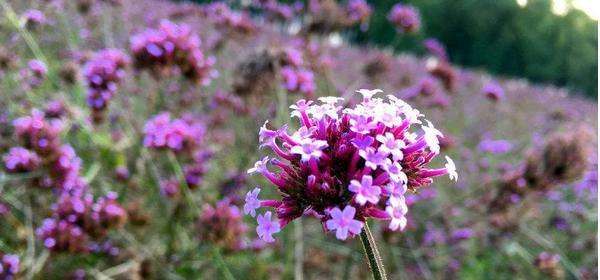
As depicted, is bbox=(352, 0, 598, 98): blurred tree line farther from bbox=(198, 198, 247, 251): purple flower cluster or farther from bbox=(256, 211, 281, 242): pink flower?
bbox=(256, 211, 281, 242): pink flower

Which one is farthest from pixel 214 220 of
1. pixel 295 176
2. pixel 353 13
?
pixel 353 13

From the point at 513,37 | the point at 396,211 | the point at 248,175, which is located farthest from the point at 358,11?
the point at 513,37

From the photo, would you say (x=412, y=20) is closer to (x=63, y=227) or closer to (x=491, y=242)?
(x=491, y=242)

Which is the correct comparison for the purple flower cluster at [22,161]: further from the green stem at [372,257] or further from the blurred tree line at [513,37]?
the blurred tree line at [513,37]

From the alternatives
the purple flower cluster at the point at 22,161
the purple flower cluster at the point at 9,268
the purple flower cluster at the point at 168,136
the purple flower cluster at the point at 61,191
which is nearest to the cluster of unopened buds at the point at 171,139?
the purple flower cluster at the point at 168,136

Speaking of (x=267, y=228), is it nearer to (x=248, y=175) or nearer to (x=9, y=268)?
(x=9, y=268)

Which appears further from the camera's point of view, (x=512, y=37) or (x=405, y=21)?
(x=512, y=37)
